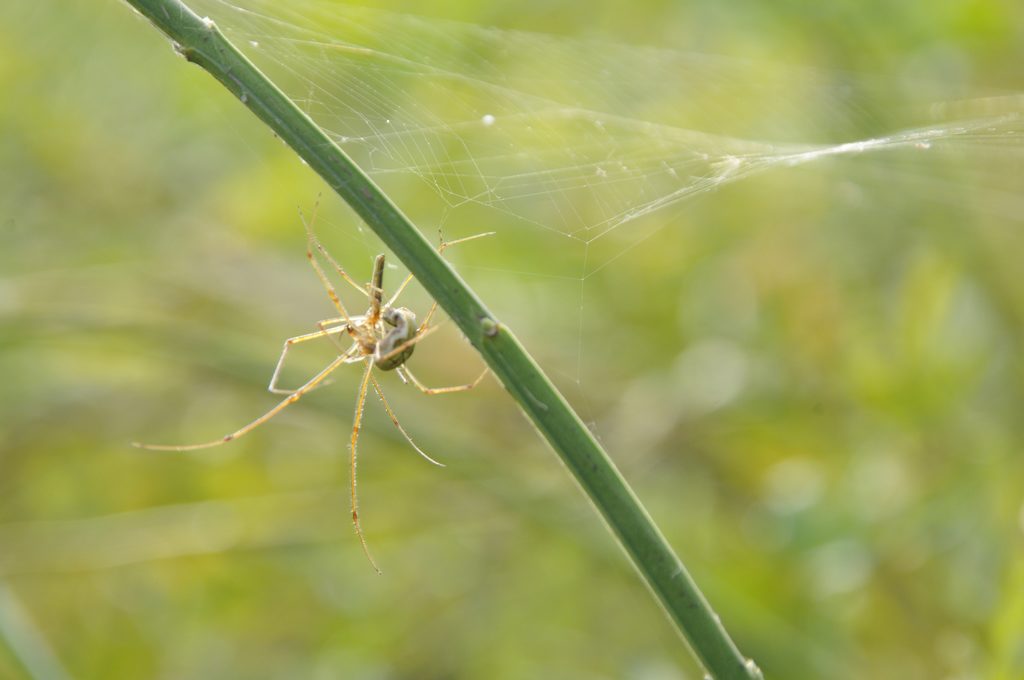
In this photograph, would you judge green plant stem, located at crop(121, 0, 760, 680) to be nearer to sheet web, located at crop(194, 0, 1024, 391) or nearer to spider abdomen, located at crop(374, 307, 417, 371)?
sheet web, located at crop(194, 0, 1024, 391)

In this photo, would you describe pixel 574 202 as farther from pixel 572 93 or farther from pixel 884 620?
pixel 884 620

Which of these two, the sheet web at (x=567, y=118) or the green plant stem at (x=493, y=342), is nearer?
the green plant stem at (x=493, y=342)

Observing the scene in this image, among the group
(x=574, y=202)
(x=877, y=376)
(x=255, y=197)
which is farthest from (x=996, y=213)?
(x=255, y=197)

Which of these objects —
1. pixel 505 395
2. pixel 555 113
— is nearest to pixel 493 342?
pixel 555 113

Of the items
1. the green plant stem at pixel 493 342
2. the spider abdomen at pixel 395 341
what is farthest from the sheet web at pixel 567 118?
the green plant stem at pixel 493 342

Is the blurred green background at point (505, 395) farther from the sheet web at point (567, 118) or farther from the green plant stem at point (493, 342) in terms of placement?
the green plant stem at point (493, 342)

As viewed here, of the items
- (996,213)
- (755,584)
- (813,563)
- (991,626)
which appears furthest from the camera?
(996,213)

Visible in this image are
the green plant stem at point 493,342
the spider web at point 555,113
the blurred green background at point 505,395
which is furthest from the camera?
the blurred green background at point 505,395

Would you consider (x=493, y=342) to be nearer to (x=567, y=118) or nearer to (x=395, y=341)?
(x=395, y=341)
